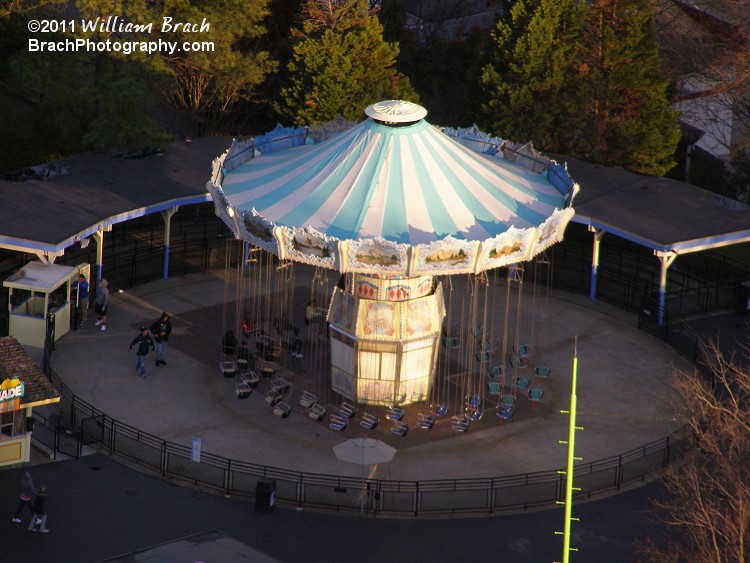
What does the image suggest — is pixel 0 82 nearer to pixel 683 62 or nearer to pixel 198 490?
pixel 198 490

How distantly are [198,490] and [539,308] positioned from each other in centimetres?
1566

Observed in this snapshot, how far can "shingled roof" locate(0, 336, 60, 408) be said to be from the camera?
34.3 m

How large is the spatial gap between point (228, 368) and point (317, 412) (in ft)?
12.1

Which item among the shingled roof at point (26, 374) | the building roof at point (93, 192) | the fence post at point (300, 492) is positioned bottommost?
the fence post at point (300, 492)

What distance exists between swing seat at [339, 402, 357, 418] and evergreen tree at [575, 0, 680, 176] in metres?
18.5

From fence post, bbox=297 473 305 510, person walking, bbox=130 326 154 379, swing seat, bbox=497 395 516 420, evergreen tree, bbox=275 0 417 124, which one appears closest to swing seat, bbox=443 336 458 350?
swing seat, bbox=497 395 516 420

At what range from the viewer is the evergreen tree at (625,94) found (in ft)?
171

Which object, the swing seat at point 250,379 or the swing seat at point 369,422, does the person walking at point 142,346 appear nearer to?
the swing seat at point 250,379

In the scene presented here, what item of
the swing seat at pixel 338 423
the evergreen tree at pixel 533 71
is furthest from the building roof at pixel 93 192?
the evergreen tree at pixel 533 71

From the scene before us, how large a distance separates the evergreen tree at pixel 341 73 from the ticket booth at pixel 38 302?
13132 millimetres

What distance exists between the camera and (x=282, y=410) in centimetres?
3847

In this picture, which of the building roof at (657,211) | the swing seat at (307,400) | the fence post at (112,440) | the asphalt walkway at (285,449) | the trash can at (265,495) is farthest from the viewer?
the building roof at (657,211)

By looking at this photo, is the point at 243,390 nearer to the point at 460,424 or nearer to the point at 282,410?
the point at 282,410

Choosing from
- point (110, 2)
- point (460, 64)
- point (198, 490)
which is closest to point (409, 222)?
point (198, 490)
